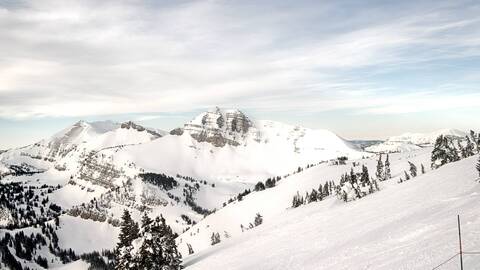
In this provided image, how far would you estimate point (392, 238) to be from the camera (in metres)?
36.9

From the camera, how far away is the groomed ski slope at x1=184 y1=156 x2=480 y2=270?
2837cm

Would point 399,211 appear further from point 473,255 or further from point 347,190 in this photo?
point 347,190

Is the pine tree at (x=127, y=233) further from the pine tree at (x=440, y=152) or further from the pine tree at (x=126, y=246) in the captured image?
the pine tree at (x=440, y=152)

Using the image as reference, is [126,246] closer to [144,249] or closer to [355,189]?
[144,249]

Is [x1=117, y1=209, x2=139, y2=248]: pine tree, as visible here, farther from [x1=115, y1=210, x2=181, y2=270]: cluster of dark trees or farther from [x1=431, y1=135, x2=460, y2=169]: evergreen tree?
[x1=431, y1=135, x2=460, y2=169]: evergreen tree

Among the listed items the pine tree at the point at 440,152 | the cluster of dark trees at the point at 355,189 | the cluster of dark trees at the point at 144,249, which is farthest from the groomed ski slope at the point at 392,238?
the pine tree at the point at 440,152

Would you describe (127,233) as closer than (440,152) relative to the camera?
Yes

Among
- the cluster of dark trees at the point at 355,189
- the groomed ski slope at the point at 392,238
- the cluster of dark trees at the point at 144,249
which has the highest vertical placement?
the groomed ski slope at the point at 392,238

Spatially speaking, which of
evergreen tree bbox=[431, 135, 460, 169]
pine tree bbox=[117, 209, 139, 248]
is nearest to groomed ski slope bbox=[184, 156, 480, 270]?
pine tree bbox=[117, 209, 139, 248]

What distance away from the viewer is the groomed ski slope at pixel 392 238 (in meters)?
28.4

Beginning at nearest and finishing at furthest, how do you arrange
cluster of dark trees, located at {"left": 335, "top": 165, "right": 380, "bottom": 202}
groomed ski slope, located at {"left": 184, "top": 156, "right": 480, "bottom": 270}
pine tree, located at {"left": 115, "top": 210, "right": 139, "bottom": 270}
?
groomed ski slope, located at {"left": 184, "top": 156, "right": 480, "bottom": 270} → pine tree, located at {"left": 115, "top": 210, "right": 139, "bottom": 270} → cluster of dark trees, located at {"left": 335, "top": 165, "right": 380, "bottom": 202}

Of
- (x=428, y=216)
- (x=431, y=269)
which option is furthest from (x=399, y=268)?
(x=428, y=216)

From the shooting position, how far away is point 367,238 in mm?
41031

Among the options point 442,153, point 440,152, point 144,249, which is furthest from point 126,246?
point 442,153
